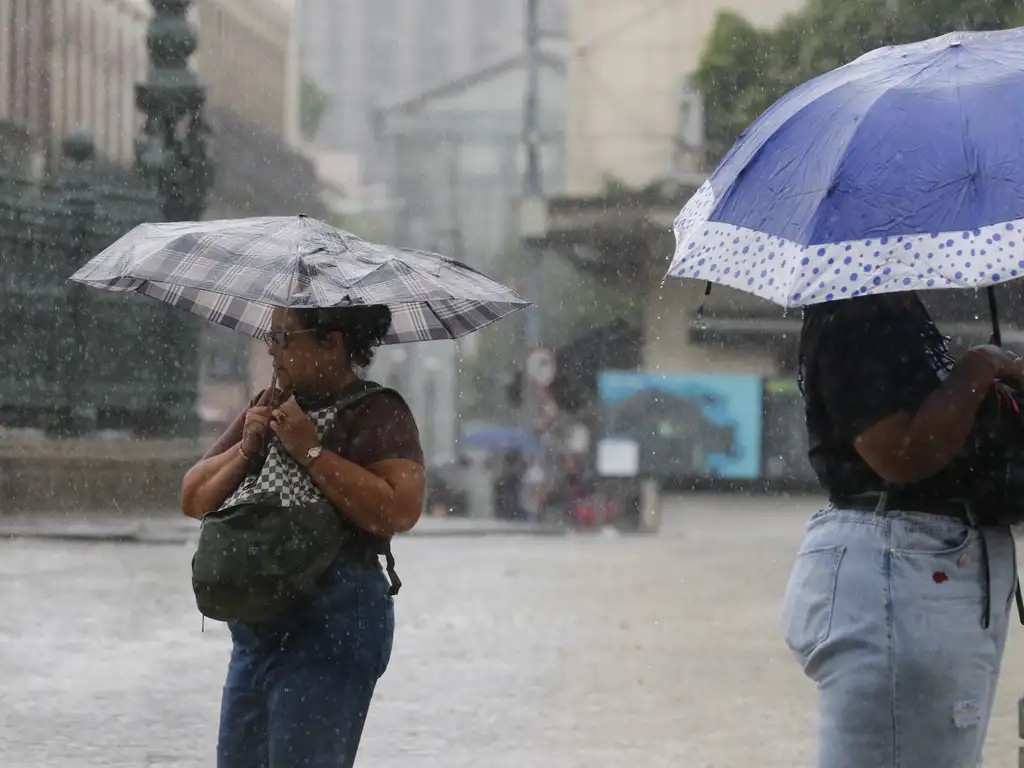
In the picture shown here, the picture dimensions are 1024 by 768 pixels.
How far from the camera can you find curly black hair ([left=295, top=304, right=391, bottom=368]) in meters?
2.94

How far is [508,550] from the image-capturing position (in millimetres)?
17109

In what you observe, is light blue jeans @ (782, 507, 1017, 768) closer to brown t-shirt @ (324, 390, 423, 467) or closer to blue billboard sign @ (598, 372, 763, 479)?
brown t-shirt @ (324, 390, 423, 467)

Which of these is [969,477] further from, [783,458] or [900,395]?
[783,458]

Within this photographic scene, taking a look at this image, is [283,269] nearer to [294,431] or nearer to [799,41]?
[294,431]

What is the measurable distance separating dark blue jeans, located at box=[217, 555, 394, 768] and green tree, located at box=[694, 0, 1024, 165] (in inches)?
856

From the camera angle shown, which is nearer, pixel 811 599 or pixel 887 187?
pixel 887 187

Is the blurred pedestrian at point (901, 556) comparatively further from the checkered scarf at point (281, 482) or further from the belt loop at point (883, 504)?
the checkered scarf at point (281, 482)

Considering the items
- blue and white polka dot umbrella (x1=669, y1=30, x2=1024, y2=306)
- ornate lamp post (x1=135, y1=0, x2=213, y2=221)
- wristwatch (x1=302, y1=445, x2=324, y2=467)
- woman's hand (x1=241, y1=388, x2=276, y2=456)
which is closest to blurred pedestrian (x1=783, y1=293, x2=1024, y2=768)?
blue and white polka dot umbrella (x1=669, y1=30, x2=1024, y2=306)

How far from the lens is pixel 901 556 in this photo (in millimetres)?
2480

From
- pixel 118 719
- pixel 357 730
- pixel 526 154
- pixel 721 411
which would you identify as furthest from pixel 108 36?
pixel 357 730

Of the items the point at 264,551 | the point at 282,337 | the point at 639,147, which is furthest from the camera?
the point at 639,147

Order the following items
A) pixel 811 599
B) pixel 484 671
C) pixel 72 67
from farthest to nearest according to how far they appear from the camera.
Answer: pixel 72 67, pixel 484 671, pixel 811 599

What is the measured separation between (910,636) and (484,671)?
6.12 meters

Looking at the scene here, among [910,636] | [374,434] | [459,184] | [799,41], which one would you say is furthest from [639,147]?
[910,636]
